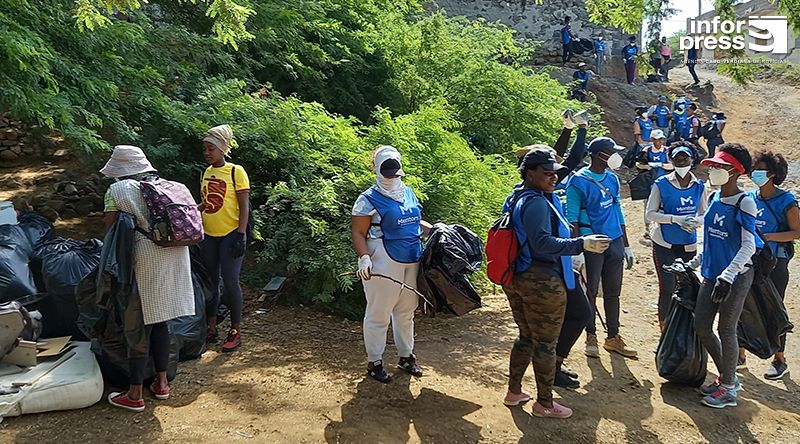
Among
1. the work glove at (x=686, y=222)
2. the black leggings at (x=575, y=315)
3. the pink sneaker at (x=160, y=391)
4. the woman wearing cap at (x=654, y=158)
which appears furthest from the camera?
the woman wearing cap at (x=654, y=158)

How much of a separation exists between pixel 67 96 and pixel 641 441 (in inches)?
182

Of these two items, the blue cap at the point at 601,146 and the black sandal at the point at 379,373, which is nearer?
the black sandal at the point at 379,373

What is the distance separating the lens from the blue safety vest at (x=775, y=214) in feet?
15.2

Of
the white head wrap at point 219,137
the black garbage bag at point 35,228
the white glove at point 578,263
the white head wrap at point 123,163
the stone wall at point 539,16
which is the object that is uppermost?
the stone wall at point 539,16

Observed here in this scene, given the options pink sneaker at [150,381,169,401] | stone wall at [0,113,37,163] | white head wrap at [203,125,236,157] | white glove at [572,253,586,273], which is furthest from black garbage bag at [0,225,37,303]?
stone wall at [0,113,37,163]

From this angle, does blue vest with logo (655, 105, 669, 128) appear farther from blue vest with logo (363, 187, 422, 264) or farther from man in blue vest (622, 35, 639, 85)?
blue vest with logo (363, 187, 422, 264)

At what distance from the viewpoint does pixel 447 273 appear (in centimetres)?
397

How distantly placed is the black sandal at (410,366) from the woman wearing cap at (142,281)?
1.41 m

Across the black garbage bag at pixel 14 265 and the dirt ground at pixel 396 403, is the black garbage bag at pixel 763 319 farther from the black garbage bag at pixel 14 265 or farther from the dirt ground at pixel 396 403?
the black garbage bag at pixel 14 265

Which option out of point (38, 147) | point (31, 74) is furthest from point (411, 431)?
point (38, 147)

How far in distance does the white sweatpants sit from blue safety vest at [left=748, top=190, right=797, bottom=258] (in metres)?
2.58

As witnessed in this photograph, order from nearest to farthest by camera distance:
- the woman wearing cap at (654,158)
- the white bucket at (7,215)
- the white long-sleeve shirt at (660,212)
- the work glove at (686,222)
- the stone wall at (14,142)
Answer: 1. the white bucket at (7,215)
2. the work glove at (686,222)
3. the white long-sleeve shirt at (660,212)
4. the woman wearing cap at (654,158)
5. the stone wall at (14,142)

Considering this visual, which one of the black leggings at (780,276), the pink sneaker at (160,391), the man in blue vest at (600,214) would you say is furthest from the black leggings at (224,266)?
the black leggings at (780,276)

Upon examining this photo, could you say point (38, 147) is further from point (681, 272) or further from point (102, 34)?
point (681, 272)
